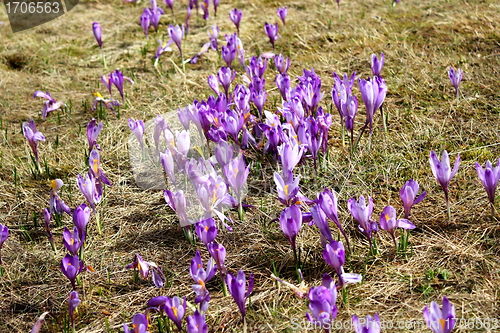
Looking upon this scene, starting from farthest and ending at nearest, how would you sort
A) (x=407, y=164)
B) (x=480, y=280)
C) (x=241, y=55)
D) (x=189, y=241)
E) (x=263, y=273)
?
(x=241, y=55), (x=407, y=164), (x=189, y=241), (x=263, y=273), (x=480, y=280)

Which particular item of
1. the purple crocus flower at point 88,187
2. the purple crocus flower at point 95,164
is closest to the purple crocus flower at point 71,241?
the purple crocus flower at point 88,187

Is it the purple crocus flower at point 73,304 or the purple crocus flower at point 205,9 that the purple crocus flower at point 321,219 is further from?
the purple crocus flower at point 205,9

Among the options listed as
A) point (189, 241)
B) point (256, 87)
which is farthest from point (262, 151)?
point (189, 241)

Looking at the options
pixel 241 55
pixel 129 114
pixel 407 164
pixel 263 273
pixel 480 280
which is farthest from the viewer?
pixel 241 55

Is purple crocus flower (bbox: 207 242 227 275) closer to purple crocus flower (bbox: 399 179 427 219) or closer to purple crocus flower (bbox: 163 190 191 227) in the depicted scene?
purple crocus flower (bbox: 163 190 191 227)

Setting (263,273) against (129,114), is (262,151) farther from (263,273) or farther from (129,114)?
(129,114)

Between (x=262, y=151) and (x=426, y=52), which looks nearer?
(x=262, y=151)

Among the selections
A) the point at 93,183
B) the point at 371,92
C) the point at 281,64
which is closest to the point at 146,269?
the point at 93,183

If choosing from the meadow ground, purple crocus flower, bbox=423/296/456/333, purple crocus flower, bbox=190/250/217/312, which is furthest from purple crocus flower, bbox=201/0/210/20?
purple crocus flower, bbox=423/296/456/333
